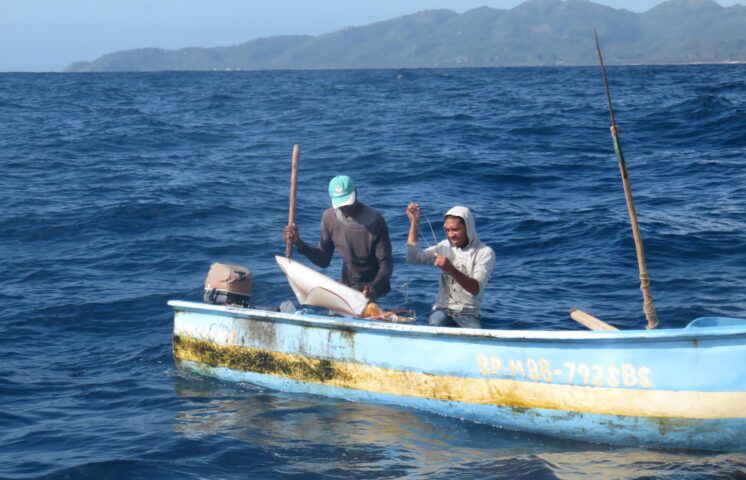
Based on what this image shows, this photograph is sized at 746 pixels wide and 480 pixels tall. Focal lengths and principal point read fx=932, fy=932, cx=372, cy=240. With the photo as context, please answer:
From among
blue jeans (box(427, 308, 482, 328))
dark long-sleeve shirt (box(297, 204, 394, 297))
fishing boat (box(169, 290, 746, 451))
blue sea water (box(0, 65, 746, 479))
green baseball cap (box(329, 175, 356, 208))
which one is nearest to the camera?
fishing boat (box(169, 290, 746, 451))

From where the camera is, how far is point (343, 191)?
8430 millimetres

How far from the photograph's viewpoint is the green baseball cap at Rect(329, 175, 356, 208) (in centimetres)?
843

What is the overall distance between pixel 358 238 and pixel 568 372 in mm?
2472

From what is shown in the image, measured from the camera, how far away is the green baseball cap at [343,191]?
27.7ft

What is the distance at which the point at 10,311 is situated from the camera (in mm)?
11156

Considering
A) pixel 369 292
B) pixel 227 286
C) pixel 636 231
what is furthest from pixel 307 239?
pixel 636 231

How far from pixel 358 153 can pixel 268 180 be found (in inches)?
136

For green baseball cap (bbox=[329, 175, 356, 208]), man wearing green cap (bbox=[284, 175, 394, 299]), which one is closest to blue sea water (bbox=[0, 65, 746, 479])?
man wearing green cap (bbox=[284, 175, 394, 299])

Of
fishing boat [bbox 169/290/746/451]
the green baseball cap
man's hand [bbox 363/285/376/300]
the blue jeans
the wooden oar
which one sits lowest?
fishing boat [bbox 169/290/746/451]

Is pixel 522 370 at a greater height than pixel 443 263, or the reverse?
pixel 443 263

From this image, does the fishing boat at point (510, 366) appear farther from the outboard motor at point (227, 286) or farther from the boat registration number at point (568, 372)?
the outboard motor at point (227, 286)

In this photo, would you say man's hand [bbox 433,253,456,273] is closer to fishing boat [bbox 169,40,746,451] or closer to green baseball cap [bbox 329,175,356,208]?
fishing boat [bbox 169,40,746,451]

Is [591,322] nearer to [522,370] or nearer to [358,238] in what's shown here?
[522,370]

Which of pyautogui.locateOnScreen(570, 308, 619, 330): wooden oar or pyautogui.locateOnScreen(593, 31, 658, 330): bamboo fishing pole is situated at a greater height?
pyautogui.locateOnScreen(593, 31, 658, 330): bamboo fishing pole
